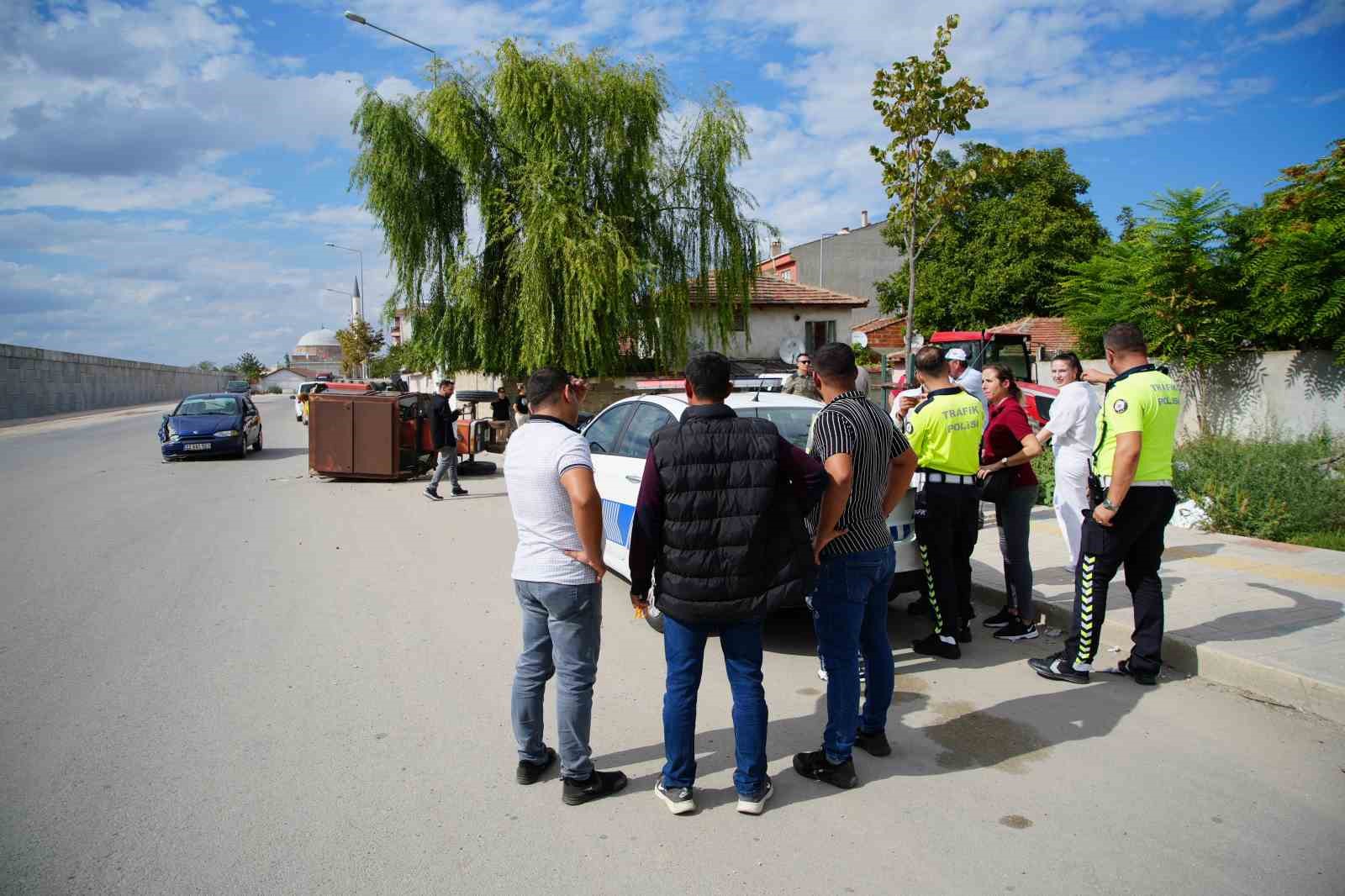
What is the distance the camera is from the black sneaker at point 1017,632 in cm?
542

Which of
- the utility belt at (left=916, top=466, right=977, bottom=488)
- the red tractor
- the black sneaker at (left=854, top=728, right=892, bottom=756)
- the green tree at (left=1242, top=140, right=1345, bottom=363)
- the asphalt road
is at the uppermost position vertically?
the green tree at (left=1242, top=140, right=1345, bottom=363)

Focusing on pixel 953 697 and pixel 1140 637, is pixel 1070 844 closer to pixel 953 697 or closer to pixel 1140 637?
pixel 953 697

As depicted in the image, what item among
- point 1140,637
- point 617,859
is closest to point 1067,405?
point 1140,637

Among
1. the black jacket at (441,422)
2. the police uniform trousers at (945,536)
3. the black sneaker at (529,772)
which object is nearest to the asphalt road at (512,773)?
the black sneaker at (529,772)

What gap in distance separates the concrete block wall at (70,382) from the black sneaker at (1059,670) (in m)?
40.5

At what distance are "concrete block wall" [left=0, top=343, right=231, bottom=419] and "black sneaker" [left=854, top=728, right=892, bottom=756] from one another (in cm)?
4032

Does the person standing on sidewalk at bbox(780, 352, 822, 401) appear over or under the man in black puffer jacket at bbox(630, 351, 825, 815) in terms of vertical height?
over

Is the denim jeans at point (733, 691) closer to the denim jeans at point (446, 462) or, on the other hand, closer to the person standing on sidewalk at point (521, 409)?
the person standing on sidewalk at point (521, 409)

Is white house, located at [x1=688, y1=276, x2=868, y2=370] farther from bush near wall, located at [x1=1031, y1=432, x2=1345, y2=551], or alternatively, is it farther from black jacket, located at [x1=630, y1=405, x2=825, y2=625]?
black jacket, located at [x1=630, y1=405, x2=825, y2=625]

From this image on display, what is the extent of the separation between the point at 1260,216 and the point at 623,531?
1298 cm

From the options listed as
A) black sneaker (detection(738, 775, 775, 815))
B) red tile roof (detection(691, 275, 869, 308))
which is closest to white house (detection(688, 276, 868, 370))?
red tile roof (detection(691, 275, 869, 308))

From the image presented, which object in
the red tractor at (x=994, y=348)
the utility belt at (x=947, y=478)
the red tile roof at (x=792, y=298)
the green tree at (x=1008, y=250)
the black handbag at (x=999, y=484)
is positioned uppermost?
the green tree at (x=1008, y=250)

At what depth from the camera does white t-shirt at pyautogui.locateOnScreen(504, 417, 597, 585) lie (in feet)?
10.6

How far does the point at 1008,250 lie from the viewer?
3144cm
